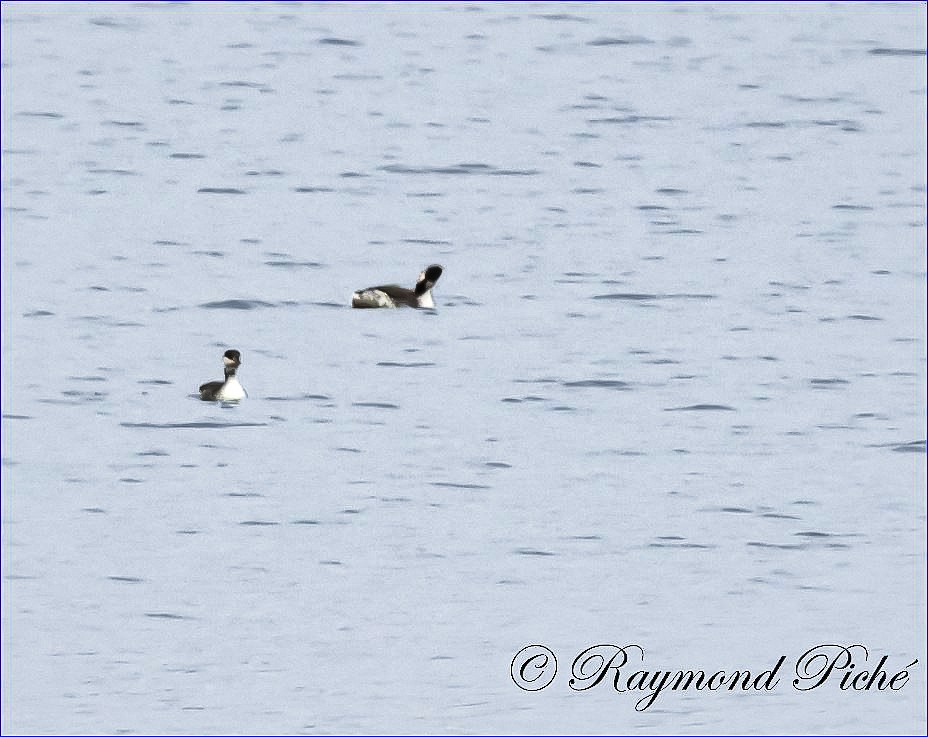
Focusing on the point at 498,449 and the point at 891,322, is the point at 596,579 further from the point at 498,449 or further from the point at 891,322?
the point at 891,322

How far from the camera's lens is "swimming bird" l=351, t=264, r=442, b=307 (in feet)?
55.8

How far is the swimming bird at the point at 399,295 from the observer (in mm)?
17000

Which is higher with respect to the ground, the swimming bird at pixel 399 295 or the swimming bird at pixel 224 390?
the swimming bird at pixel 224 390

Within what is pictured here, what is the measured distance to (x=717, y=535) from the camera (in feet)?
38.1

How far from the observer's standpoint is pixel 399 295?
56.5 ft

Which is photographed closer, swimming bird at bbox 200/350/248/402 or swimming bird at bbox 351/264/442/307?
swimming bird at bbox 200/350/248/402

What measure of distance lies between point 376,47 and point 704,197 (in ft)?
30.2

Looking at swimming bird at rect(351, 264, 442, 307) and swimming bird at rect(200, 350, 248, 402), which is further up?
swimming bird at rect(200, 350, 248, 402)

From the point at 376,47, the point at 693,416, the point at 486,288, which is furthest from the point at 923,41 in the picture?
the point at 693,416

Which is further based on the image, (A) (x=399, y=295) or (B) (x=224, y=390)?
(A) (x=399, y=295)

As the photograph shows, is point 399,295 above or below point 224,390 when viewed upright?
below

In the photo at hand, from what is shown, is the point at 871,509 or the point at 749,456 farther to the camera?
the point at 749,456

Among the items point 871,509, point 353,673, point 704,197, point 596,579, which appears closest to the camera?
point 353,673

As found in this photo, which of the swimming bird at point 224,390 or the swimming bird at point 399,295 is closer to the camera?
the swimming bird at point 224,390
